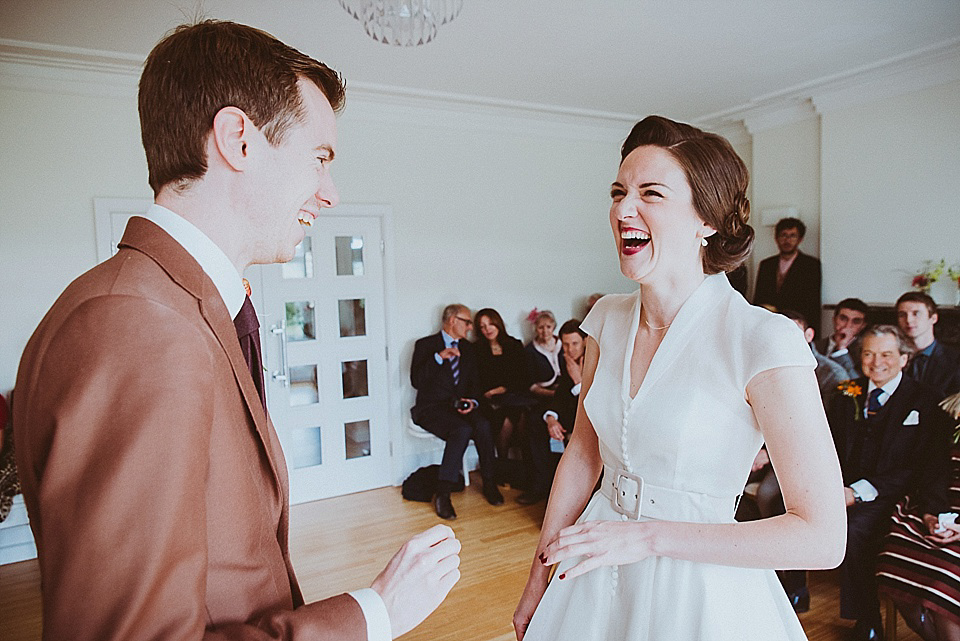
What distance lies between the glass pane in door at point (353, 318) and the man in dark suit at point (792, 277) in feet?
11.1

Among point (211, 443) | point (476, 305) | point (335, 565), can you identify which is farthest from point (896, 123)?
point (211, 443)

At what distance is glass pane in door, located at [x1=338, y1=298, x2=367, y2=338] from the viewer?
4.80 m

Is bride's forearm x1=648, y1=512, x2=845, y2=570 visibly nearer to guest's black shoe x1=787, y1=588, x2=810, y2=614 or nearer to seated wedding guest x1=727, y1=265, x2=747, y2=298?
seated wedding guest x1=727, y1=265, x2=747, y2=298

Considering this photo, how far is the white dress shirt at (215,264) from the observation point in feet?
2.55

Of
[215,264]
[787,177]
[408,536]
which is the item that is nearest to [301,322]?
[408,536]

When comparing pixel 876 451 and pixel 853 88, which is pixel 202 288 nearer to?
pixel 876 451

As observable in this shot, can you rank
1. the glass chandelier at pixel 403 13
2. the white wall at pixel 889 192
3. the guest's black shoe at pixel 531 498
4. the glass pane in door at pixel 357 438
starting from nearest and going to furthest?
the glass chandelier at pixel 403 13 < the white wall at pixel 889 192 < the guest's black shoe at pixel 531 498 < the glass pane in door at pixel 357 438

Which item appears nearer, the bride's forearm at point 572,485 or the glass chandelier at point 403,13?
the bride's forearm at point 572,485

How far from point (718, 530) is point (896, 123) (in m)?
4.62

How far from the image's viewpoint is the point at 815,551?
3.71ft

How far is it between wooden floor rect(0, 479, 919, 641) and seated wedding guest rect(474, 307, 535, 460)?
521 mm

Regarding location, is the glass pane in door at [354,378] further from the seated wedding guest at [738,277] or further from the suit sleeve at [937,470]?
the suit sleeve at [937,470]

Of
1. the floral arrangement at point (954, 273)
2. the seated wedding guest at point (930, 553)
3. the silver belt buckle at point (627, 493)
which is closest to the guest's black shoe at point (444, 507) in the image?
the seated wedding guest at point (930, 553)

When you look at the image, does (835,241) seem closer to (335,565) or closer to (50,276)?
(335,565)
